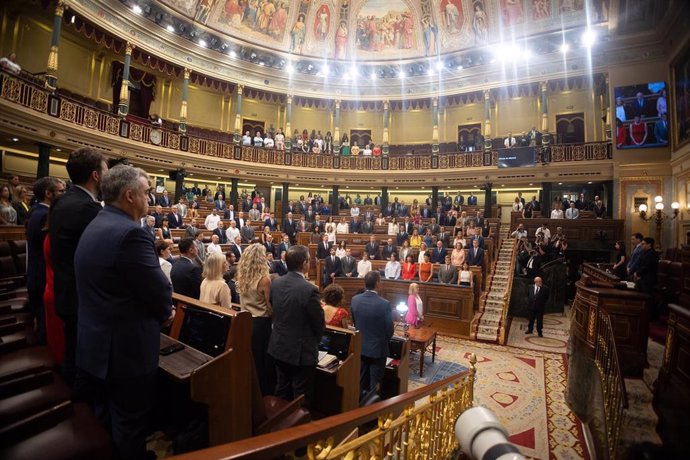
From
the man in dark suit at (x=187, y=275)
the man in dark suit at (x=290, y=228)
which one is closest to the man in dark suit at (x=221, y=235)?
the man in dark suit at (x=290, y=228)

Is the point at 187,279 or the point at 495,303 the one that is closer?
the point at 187,279

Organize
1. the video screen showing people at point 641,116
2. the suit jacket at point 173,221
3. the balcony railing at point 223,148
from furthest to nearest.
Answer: the video screen showing people at point 641,116
the suit jacket at point 173,221
the balcony railing at point 223,148

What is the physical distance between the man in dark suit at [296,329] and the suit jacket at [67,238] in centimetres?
131

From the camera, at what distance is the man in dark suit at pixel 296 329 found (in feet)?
8.56

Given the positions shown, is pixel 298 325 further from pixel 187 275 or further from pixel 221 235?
pixel 221 235

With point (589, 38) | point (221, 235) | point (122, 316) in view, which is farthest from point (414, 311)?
point (589, 38)

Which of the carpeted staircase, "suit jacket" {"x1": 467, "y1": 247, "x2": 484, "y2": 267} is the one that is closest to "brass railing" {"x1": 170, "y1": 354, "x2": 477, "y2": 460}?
the carpeted staircase

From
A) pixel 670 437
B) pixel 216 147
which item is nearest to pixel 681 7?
pixel 670 437

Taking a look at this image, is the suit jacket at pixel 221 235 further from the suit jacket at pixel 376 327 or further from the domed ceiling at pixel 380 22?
Result: the domed ceiling at pixel 380 22

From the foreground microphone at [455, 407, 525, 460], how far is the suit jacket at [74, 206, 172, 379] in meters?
1.25

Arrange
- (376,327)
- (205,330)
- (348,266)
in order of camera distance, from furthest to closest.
A: (348,266) < (376,327) < (205,330)

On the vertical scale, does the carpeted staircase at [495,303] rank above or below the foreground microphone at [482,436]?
below

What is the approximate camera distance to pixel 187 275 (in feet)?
11.0

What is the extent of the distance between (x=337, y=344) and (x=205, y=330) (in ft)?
4.40
